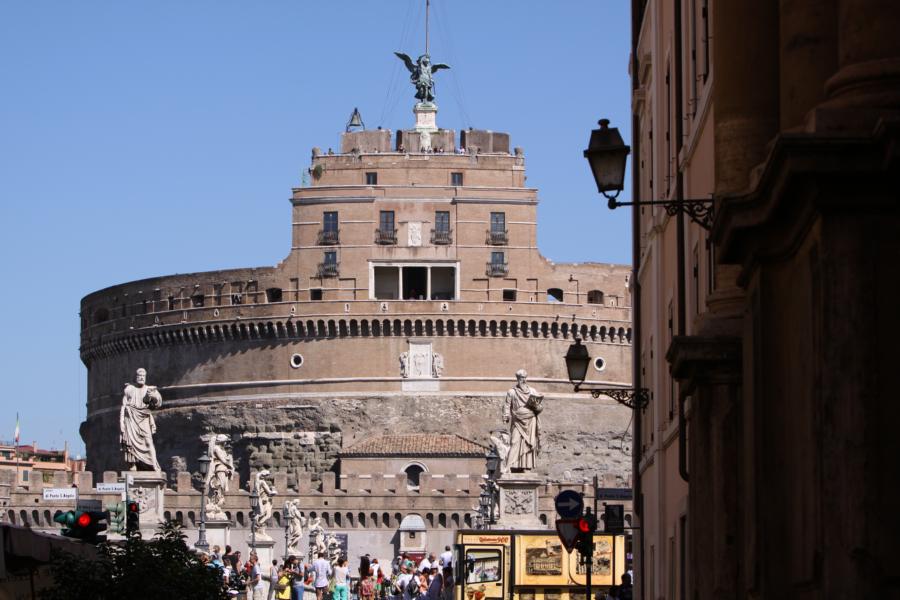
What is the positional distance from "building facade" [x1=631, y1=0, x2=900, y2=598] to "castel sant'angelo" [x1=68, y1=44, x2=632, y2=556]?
75.5 meters

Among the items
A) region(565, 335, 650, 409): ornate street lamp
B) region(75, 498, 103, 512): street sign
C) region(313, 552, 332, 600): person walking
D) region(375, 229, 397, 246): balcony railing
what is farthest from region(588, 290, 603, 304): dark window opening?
region(565, 335, 650, 409): ornate street lamp

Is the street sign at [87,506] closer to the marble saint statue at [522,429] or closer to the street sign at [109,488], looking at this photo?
the marble saint statue at [522,429]

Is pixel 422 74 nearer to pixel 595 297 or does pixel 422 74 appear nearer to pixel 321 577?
pixel 595 297

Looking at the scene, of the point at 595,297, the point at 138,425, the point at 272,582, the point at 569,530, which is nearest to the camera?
the point at 569,530

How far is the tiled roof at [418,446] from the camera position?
84.8m

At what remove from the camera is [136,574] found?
15.6 meters

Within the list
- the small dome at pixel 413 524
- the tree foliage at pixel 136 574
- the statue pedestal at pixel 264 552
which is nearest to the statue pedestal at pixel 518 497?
the statue pedestal at pixel 264 552

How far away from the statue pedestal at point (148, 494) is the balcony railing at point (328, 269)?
63.4m

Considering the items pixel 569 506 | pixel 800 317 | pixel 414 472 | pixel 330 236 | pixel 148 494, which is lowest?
pixel 569 506

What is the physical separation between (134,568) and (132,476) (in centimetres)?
948

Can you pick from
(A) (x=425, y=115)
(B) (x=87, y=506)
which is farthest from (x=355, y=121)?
(B) (x=87, y=506)

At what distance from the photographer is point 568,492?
20.2 metres

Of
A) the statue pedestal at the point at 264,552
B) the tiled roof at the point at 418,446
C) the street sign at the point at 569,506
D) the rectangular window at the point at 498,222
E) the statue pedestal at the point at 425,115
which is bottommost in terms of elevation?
the statue pedestal at the point at 264,552

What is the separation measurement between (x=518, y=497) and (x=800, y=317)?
2241cm
